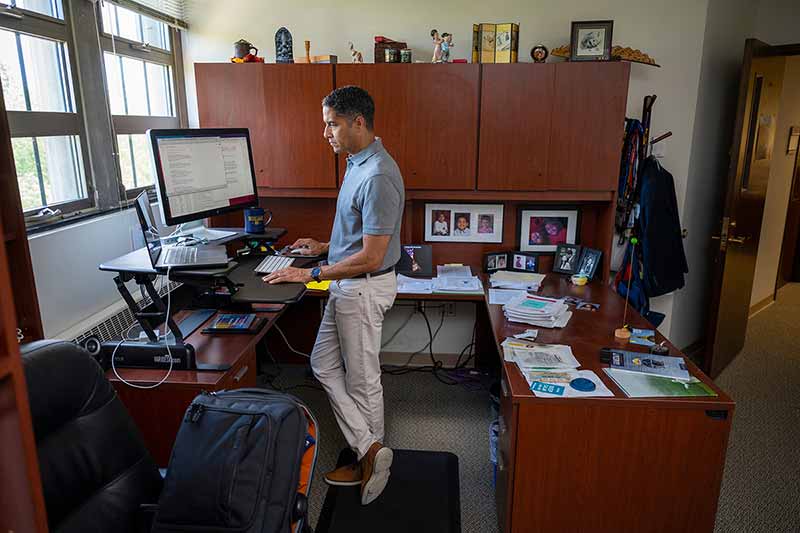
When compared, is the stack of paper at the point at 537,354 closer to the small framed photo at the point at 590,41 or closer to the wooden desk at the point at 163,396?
the wooden desk at the point at 163,396

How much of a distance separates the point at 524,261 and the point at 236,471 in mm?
2312

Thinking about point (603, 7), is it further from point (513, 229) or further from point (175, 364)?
point (175, 364)

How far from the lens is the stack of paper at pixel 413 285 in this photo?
295 cm

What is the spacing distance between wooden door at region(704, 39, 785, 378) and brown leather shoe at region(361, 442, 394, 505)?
7.69ft

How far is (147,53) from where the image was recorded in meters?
2.97

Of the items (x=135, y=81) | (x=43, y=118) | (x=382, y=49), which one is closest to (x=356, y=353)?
(x=43, y=118)

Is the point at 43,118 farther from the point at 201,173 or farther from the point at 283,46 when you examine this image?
the point at 283,46

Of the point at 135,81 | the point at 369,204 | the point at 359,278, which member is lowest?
the point at 359,278

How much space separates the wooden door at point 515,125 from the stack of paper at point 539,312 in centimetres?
73

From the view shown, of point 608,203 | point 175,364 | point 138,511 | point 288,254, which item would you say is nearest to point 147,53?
point 288,254

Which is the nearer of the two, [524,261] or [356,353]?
[356,353]

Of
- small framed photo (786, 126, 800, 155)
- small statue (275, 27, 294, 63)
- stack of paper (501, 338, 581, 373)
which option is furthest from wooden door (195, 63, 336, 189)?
small framed photo (786, 126, 800, 155)

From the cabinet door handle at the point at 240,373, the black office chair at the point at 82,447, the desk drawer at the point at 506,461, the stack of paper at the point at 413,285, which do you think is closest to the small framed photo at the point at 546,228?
the stack of paper at the point at 413,285

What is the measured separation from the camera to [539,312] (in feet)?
8.02
